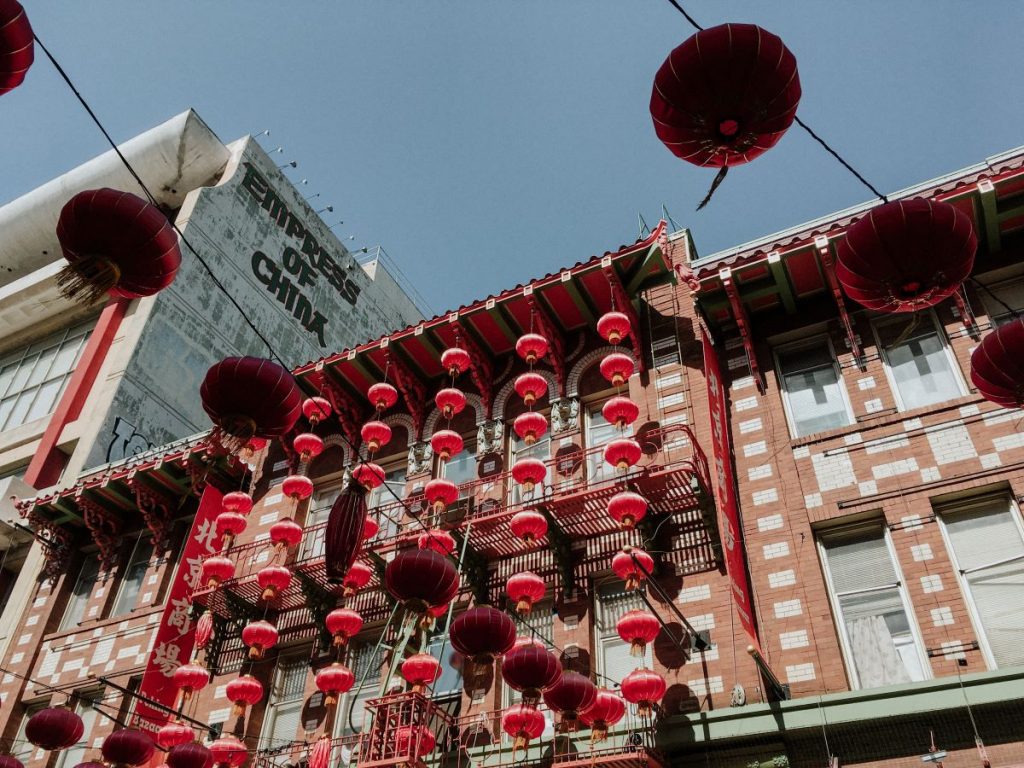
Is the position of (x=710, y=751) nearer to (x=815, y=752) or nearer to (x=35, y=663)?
(x=815, y=752)

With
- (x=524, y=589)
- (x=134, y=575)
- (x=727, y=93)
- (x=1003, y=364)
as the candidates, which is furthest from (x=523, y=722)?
(x=134, y=575)

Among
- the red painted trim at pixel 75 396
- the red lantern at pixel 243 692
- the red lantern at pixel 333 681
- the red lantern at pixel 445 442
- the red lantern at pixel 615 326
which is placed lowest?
the red lantern at pixel 333 681

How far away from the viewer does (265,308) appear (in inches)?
1384

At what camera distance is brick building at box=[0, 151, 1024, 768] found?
39.4ft

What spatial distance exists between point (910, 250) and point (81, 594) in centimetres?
2093

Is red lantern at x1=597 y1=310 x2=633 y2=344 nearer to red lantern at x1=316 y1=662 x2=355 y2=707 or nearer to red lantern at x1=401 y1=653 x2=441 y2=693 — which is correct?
red lantern at x1=401 y1=653 x2=441 y2=693

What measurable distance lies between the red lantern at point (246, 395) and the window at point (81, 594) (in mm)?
13594

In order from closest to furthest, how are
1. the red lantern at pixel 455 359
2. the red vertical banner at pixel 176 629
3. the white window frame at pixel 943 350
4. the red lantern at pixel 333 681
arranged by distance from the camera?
the red lantern at pixel 333 681 → the white window frame at pixel 943 350 → the red vertical banner at pixel 176 629 → the red lantern at pixel 455 359

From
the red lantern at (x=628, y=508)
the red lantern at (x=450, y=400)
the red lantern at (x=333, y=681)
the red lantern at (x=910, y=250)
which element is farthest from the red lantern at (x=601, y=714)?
the red lantern at (x=450, y=400)

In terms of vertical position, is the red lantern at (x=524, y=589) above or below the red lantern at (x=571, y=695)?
above

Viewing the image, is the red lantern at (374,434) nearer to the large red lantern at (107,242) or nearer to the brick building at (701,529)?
the brick building at (701,529)

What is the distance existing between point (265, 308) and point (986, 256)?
88.3 feet

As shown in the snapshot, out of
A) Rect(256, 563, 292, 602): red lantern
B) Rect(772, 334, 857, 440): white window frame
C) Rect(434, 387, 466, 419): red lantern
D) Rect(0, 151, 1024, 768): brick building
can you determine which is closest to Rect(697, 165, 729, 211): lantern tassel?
Rect(0, 151, 1024, 768): brick building

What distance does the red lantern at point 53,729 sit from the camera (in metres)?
15.4
